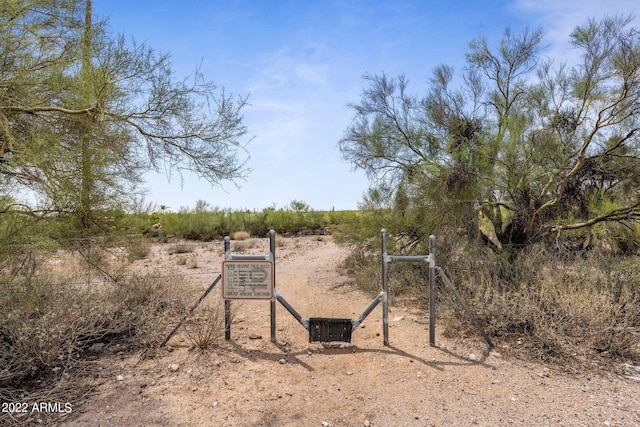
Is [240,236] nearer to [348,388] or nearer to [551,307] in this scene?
[551,307]

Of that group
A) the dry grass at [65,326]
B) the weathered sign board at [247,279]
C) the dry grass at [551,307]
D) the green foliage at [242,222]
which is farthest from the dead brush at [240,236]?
the weathered sign board at [247,279]

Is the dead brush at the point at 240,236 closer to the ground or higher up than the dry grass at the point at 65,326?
higher up

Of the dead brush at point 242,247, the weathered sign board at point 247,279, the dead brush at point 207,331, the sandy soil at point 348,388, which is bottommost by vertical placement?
the sandy soil at point 348,388

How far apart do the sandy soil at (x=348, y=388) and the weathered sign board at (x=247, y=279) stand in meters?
0.73

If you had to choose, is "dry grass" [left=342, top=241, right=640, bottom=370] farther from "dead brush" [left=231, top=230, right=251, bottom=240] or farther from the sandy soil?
"dead brush" [left=231, top=230, right=251, bottom=240]

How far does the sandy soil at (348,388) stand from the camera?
3.76 metres

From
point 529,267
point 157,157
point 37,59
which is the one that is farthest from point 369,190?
point 37,59

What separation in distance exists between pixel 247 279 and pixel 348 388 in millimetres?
1935

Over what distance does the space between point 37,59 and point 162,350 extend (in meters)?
4.50

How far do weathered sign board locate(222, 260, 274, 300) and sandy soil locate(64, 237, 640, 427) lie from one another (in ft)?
2.38

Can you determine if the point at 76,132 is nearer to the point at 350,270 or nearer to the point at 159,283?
the point at 159,283

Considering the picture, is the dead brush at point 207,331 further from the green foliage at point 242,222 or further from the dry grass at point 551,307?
the green foliage at point 242,222

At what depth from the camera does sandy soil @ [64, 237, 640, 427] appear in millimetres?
3762

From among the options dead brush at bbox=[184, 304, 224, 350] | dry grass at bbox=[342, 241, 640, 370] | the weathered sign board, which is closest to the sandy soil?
dead brush at bbox=[184, 304, 224, 350]
